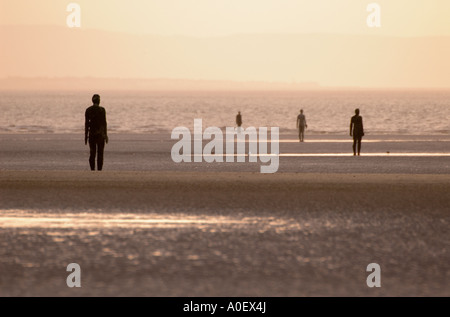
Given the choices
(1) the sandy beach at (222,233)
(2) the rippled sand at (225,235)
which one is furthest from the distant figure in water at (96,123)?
(2) the rippled sand at (225,235)

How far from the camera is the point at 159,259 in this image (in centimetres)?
933

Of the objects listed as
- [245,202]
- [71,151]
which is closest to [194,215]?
[245,202]

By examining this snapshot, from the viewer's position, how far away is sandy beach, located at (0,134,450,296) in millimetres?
8164

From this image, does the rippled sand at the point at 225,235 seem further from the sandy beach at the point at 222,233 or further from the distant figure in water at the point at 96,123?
the distant figure in water at the point at 96,123

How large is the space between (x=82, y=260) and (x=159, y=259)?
0.86 metres

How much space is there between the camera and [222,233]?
36.8 ft

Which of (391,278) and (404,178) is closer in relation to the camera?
(391,278)

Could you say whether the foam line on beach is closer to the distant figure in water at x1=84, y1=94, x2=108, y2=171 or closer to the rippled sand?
the rippled sand

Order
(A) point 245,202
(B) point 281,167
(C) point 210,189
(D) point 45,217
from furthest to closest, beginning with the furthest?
(B) point 281,167 < (C) point 210,189 < (A) point 245,202 < (D) point 45,217

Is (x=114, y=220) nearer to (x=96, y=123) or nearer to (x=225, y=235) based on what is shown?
(x=225, y=235)

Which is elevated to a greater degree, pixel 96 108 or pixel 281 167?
pixel 96 108

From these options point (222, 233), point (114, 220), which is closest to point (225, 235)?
point (222, 233)
